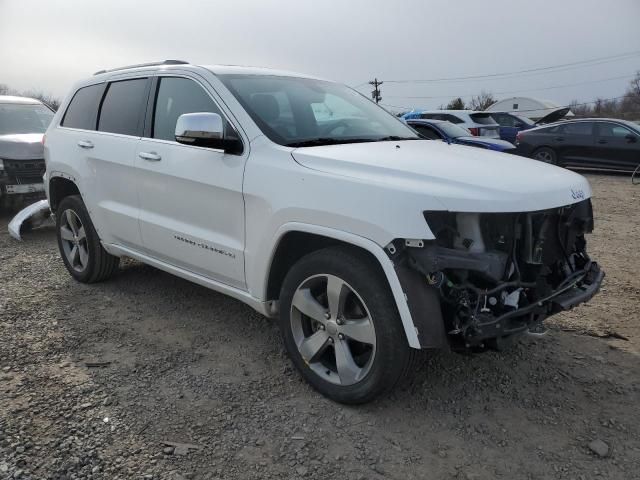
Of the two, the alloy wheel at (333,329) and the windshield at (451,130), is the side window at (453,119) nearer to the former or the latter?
the windshield at (451,130)

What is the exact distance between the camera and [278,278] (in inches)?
126

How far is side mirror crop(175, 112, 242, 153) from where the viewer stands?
10.1ft

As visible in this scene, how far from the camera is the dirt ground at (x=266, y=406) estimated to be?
8.18 ft

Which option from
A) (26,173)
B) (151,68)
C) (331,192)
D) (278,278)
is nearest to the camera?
(331,192)

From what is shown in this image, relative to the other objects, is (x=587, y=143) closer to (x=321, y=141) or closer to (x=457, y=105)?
(x=321, y=141)

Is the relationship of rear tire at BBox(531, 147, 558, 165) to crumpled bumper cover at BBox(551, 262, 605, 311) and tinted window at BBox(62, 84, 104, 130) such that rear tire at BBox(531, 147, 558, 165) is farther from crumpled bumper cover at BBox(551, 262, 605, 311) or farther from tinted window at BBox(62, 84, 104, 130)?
tinted window at BBox(62, 84, 104, 130)

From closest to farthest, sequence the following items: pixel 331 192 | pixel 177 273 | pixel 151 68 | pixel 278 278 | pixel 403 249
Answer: pixel 403 249 → pixel 331 192 → pixel 278 278 → pixel 177 273 → pixel 151 68

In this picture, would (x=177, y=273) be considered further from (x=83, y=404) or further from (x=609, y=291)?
(x=609, y=291)

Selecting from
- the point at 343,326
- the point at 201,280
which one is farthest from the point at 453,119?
the point at 343,326

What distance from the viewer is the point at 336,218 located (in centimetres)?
267

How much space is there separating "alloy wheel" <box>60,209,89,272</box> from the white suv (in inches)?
26.7

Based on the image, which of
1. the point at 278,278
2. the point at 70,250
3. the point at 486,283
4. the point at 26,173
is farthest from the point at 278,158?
the point at 26,173

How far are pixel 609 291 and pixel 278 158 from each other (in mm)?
3258

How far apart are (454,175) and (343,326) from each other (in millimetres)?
946
